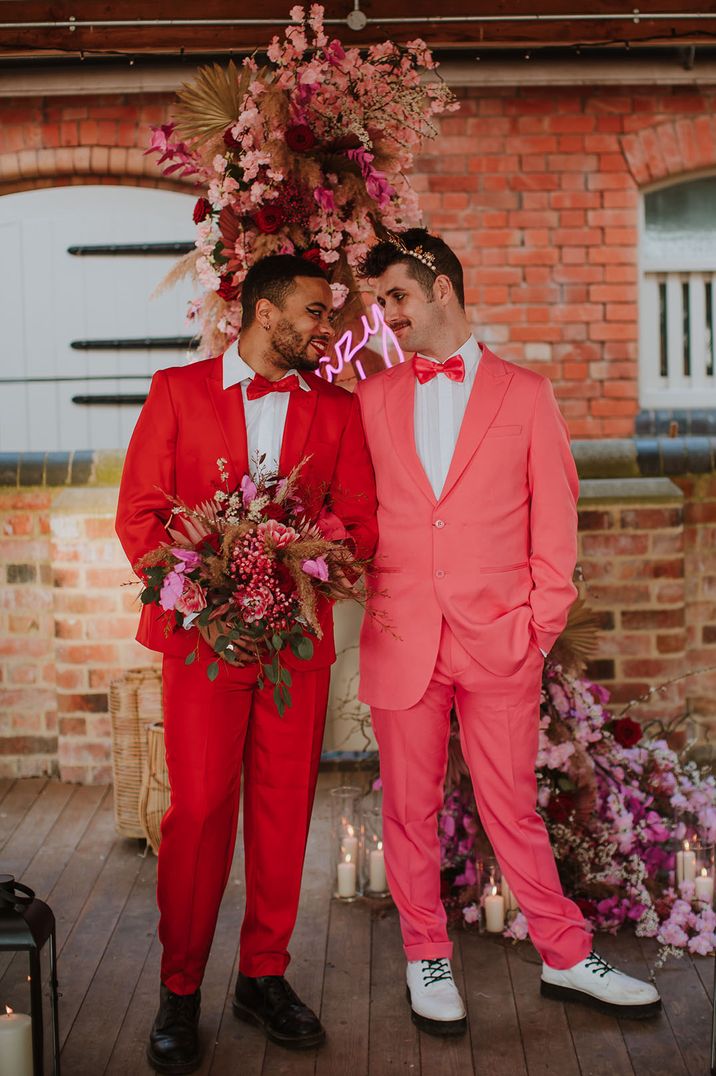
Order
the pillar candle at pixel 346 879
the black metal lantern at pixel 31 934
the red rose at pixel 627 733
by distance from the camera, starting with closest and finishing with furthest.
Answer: the black metal lantern at pixel 31 934, the pillar candle at pixel 346 879, the red rose at pixel 627 733

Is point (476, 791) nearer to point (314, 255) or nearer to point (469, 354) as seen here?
point (469, 354)

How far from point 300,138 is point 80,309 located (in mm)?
2564

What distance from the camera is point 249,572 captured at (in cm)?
265

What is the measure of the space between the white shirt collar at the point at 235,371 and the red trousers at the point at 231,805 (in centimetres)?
69

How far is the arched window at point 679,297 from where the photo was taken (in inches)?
215

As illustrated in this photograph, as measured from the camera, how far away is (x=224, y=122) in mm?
3439

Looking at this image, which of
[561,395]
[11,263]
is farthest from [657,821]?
[11,263]

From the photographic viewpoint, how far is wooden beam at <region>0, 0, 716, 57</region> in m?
4.46

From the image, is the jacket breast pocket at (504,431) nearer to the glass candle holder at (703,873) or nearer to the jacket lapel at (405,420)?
the jacket lapel at (405,420)

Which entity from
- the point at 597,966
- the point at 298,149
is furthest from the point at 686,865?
the point at 298,149

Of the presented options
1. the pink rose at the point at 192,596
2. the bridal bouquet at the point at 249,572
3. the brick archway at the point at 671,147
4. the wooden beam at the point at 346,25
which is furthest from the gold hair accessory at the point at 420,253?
the brick archway at the point at 671,147

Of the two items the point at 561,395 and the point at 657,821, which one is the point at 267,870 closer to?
the point at 657,821

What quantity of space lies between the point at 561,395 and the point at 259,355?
8.63 ft

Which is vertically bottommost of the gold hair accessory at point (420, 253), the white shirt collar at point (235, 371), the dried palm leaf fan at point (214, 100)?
the white shirt collar at point (235, 371)
